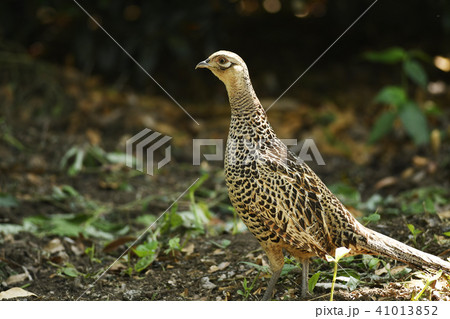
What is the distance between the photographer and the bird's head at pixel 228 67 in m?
3.62

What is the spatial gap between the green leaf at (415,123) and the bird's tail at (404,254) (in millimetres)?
3773

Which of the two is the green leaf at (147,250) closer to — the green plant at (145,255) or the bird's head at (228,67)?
the green plant at (145,255)

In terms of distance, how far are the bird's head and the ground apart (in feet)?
3.92

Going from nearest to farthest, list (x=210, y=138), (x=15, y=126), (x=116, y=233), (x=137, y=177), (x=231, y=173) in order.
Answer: (x=231, y=173) → (x=116, y=233) → (x=137, y=177) → (x=15, y=126) → (x=210, y=138)

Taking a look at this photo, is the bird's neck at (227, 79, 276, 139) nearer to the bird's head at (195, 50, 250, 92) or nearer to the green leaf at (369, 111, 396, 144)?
the bird's head at (195, 50, 250, 92)

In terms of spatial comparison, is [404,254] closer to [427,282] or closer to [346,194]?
[427,282]

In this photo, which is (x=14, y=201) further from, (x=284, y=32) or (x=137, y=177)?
(x=284, y=32)

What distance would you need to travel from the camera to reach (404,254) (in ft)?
11.5

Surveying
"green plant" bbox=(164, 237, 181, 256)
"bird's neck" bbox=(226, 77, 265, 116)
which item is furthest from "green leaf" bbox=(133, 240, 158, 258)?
"bird's neck" bbox=(226, 77, 265, 116)

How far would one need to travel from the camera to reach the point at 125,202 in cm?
611

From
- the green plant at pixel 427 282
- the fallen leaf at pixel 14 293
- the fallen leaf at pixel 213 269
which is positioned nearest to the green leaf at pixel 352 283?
the green plant at pixel 427 282
